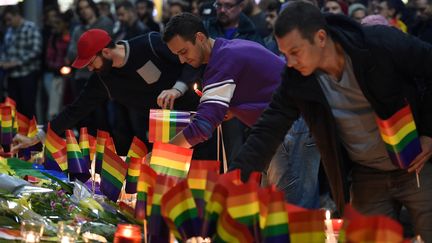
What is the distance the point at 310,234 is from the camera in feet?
12.3

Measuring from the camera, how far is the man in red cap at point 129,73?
264 inches

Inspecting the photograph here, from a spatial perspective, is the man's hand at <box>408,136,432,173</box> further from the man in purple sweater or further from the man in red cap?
the man in red cap

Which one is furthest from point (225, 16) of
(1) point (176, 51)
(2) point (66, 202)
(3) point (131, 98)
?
(2) point (66, 202)

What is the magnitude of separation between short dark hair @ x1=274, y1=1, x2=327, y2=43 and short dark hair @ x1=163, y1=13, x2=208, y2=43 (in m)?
1.52

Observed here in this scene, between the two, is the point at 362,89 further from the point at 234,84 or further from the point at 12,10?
the point at 12,10

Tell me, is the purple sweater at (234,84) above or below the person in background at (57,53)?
above

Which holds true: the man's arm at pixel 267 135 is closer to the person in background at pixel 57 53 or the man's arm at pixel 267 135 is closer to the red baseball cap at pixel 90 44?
the red baseball cap at pixel 90 44

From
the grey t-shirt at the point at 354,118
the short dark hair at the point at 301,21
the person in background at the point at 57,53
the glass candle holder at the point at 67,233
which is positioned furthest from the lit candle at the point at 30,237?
the person in background at the point at 57,53

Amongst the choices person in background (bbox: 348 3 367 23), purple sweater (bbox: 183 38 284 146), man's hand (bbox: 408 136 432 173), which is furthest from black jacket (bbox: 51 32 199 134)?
person in background (bbox: 348 3 367 23)

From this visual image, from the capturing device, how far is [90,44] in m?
6.69

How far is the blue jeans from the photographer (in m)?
6.52

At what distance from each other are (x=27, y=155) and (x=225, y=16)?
7.29 ft

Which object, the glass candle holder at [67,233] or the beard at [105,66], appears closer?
the glass candle holder at [67,233]

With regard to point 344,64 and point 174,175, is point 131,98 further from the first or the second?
point 344,64
